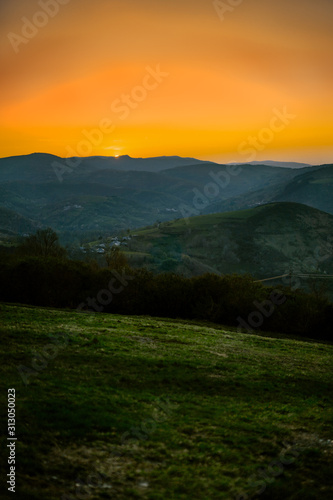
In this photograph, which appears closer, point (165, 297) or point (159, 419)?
point (159, 419)

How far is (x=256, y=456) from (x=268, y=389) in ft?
21.4

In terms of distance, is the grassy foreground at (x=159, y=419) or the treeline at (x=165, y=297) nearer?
the grassy foreground at (x=159, y=419)

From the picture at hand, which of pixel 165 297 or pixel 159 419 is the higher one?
pixel 165 297

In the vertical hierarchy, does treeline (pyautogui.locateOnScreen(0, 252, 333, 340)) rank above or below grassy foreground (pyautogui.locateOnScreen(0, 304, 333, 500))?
above

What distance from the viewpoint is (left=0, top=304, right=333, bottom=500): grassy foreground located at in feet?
29.3

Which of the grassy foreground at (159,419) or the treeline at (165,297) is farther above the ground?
the treeline at (165,297)

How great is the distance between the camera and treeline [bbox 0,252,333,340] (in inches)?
1497

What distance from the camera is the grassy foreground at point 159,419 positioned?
8945 mm

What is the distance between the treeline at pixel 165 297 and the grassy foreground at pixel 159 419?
15.9 m

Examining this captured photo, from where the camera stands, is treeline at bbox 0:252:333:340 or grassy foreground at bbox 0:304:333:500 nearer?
grassy foreground at bbox 0:304:333:500

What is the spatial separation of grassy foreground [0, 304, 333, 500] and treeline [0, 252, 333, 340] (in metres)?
15.9

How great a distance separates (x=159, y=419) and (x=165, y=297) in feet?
92.9

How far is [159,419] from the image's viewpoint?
1235cm

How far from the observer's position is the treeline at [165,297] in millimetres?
38031
